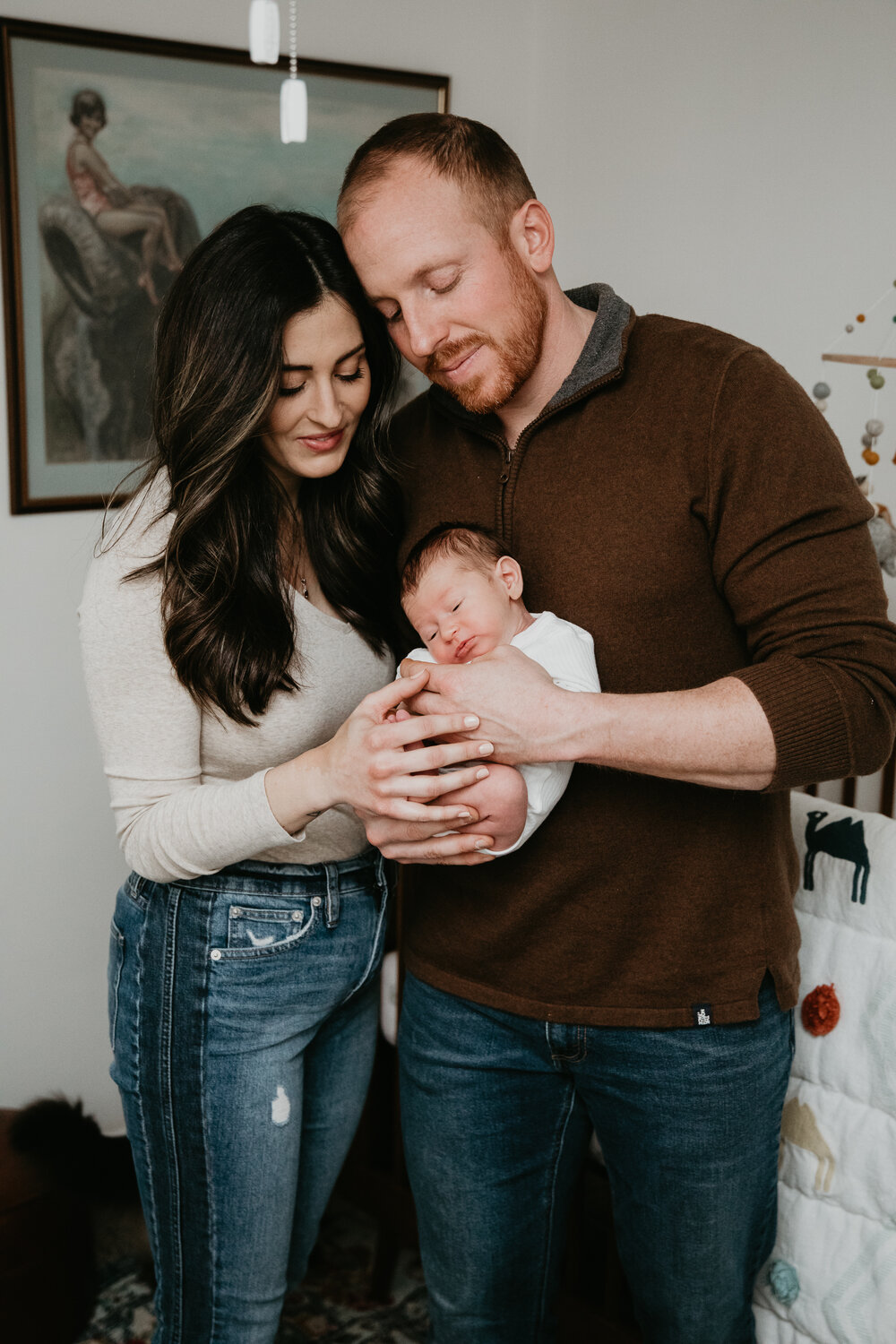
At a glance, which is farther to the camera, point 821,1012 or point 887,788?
point 887,788

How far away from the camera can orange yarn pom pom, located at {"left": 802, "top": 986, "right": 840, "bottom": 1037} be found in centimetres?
164

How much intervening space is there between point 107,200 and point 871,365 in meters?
1.47

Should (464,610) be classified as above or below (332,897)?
above

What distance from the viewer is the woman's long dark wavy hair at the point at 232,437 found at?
138 centimetres

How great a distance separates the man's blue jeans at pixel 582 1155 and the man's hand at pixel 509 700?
367 mm

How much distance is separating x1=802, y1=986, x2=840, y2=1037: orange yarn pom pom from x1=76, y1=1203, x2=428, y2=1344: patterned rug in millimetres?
1084

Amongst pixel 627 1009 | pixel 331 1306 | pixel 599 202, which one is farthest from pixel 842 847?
pixel 599 202

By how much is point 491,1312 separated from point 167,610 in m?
0.98

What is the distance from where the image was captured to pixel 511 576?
54.7 inches

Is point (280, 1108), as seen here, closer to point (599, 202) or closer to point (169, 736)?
point (169, 736)

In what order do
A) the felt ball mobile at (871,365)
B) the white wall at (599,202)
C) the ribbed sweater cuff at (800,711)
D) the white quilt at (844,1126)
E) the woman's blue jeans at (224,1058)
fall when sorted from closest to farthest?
1. the ribbed sweater cuff at (800,711)
2. the woman's blue jeans at (224,1058)
3. the white quilt at (844,1126)
4. the felt ball mobile at (871,365)
5. the white wall at (599,202)

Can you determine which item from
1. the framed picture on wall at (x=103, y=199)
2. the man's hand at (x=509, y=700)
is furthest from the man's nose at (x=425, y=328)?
the framed picture on wall at (x=103, y=199)

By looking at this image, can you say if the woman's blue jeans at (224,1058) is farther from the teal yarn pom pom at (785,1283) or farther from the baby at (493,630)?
the teal yarn pom pom at (785,1283)

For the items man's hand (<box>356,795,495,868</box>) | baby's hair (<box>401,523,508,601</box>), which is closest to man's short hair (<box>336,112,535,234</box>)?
baby's hair (<box>401,523,508,601</box>)
